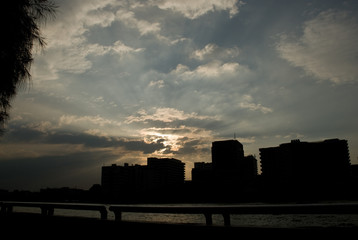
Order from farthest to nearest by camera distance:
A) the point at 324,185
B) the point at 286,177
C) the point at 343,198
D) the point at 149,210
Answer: the point at 286,177 < the point at 324,185 < the point at 343,198 < the point at 149,210

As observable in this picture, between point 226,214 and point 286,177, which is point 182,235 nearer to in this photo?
point 226,214

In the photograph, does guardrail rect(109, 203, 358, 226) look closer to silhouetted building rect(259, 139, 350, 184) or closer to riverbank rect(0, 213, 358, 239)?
riverbank rect(0, 213, 358, 239)

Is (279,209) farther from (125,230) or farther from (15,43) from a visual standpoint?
(15,43)

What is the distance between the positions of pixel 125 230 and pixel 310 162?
19641cm

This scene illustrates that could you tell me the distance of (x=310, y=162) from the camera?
596ft

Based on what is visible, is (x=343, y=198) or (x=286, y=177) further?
(x=286, y=177)

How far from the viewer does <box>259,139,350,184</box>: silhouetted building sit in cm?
17762

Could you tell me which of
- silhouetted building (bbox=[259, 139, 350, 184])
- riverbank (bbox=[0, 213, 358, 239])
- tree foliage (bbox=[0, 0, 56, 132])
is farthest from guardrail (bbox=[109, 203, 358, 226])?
silhouetted building (bbox=[259, 139, 350, 184])

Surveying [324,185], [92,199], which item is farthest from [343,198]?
[92,199]

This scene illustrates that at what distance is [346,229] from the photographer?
5371 mm

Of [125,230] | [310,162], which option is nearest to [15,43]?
[125,230]

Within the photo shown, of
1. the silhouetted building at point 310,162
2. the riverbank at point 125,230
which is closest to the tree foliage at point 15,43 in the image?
the riverbank at point 125,230

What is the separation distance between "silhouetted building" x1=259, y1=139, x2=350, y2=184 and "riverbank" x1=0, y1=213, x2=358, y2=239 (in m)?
184

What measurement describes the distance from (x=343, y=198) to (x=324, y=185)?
70.9ft
